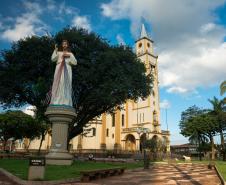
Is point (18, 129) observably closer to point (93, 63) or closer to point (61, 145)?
point (93, 63)

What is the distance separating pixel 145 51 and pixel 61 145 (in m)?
46.9

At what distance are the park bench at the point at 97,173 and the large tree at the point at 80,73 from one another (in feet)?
30.1

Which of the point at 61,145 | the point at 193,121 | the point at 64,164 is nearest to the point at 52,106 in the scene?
the point at 61,145

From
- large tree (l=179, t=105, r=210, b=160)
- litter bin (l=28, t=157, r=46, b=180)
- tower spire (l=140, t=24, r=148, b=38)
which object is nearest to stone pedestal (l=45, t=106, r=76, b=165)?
litter bin (l=28, t=157, r=46, b=180)

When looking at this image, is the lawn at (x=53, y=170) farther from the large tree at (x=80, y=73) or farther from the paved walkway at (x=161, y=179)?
the large tree at (x=80, y=73)

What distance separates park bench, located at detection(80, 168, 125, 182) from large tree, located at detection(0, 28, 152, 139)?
30.1 ft

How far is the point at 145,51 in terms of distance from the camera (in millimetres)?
63000

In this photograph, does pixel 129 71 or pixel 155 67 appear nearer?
pixel 129 71

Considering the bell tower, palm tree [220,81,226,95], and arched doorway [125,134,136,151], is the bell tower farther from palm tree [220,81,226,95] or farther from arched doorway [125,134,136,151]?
palm tree [220,81,226,95]

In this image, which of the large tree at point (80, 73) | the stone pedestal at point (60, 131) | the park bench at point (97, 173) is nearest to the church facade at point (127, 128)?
the large tree at point (80, 73)

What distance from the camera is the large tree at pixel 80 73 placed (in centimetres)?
2527

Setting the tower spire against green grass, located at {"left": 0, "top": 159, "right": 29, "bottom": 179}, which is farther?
the tower spire

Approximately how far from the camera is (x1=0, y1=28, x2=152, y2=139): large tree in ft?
82.9

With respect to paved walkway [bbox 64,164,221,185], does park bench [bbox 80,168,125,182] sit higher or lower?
higher
